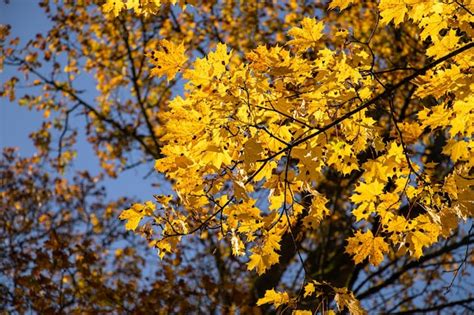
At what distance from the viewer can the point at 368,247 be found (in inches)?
125

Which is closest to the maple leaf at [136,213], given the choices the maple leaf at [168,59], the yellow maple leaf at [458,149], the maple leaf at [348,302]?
the maple leaf at [168,59]

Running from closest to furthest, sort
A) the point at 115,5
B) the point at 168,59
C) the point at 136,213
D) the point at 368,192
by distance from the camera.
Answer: the point at 168,59
the point at 136,213
the point at 368,192
the point at 115,5

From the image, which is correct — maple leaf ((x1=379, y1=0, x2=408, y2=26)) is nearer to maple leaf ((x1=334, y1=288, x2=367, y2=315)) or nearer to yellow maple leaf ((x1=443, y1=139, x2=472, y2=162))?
yellow maple leaf ((x1=443, y1=139, x2=472, y2=162))

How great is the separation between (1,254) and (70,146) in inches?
106

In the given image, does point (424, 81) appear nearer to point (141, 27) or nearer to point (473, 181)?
point (473, 181)

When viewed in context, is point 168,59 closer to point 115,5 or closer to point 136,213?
point 115,5

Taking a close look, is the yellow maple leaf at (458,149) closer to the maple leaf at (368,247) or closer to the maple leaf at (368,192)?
the maple leaf at (368,192)

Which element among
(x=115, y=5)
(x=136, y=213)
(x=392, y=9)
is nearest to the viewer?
(x=392, y=9)

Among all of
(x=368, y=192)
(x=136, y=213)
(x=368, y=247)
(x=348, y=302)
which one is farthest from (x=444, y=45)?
(x=136, y=213)

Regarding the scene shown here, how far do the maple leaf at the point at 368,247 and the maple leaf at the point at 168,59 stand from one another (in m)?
1.51

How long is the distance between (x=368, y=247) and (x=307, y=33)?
1386 millimetres

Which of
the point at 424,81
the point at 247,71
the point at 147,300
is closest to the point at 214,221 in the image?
the point at 247,71

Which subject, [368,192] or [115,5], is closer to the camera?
[368,192]

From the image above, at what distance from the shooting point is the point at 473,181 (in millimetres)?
3021
